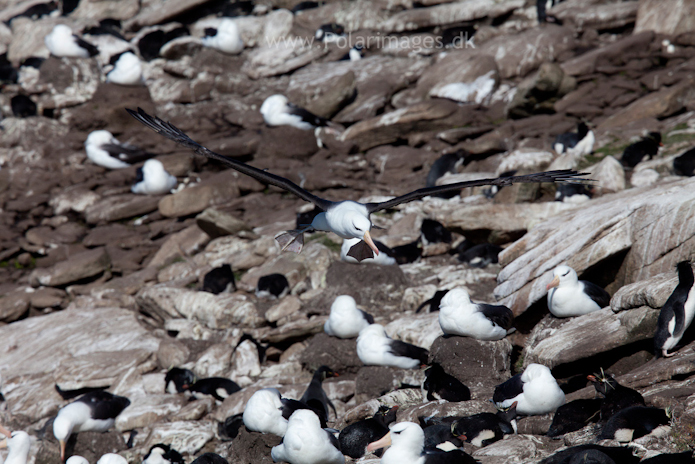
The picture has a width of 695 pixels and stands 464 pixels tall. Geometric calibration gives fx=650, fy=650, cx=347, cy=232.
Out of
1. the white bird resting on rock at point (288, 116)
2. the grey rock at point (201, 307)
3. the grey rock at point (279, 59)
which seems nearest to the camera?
the grey rock at point (201, 307)

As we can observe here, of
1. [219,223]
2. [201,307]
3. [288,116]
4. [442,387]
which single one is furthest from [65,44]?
[442,387]

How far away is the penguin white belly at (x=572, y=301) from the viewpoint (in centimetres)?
755

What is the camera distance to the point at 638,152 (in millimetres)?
12156

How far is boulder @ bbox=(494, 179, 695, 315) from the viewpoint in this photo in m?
7.43

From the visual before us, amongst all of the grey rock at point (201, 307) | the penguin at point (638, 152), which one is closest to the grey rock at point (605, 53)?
the penguin at point (638, 152)

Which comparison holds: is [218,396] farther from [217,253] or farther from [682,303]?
[682,303]

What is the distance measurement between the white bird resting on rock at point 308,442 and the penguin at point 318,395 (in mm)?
1166

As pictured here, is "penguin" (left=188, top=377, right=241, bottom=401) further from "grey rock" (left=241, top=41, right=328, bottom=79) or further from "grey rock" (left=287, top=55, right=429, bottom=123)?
"grey rock" (left=241, top=41, right=328, bottom=79)

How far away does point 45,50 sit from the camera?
Result: 21938 mm

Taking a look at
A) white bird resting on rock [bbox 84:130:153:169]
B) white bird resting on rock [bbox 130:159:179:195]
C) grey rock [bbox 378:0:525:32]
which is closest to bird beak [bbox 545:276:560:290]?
white bird resting on rock [bbox 130:159:179:195]

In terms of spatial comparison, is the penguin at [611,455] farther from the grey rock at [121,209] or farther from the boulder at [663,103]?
the grey rock at [121,209]

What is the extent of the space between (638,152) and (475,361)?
669cm

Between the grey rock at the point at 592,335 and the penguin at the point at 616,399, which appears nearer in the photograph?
the penguin at the point at 616,399

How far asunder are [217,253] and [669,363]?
972 centimetres
